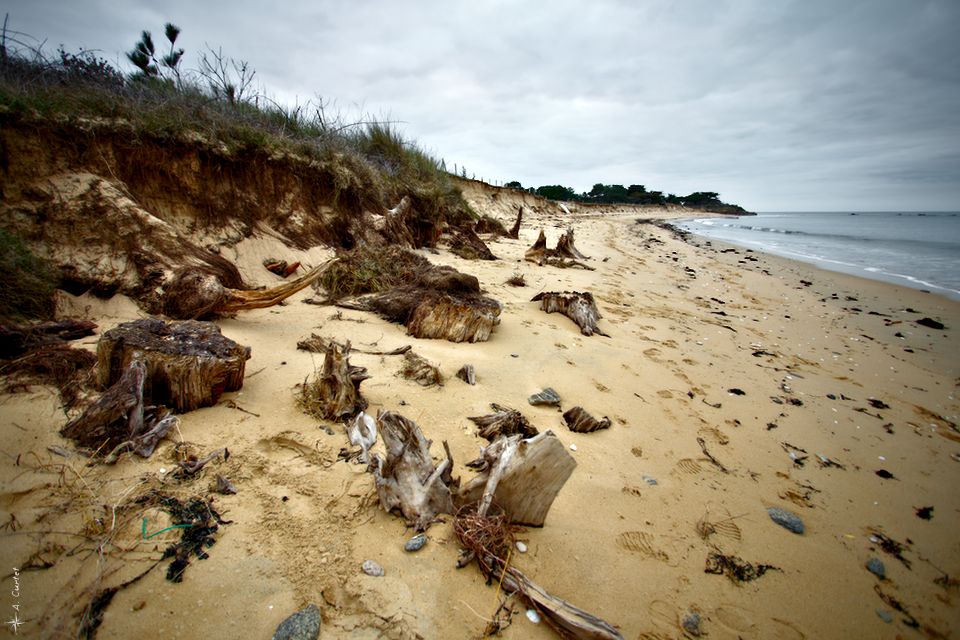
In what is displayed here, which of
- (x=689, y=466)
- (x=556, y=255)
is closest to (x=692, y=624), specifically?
(x=689, y=466)

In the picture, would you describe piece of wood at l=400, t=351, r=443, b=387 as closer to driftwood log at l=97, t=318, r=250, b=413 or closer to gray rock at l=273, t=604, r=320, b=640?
driftwood log at l=97, t=318, r=250, b=413

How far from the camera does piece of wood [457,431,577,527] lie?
193cm

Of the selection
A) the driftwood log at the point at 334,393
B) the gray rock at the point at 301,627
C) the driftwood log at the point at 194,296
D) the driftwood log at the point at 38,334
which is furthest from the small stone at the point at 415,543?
the driftwood log at the point at 194,296

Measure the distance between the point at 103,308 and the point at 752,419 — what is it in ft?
21.4

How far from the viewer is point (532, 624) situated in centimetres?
160

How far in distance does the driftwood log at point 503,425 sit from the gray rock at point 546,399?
450 millimetres

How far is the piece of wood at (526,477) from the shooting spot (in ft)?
6.32

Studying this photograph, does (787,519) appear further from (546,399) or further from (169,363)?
(169,363)

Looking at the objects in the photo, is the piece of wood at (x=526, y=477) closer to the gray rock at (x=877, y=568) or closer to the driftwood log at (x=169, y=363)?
the driftwood log at (x=169, y=363)

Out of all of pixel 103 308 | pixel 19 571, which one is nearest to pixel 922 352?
pixel 19 571

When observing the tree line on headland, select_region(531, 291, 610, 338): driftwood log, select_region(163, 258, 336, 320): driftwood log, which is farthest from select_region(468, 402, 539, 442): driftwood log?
the tree line on headland

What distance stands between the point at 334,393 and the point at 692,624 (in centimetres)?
244

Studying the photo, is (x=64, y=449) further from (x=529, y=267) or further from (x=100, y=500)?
(x=529, y=267)

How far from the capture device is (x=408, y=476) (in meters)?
2.02
